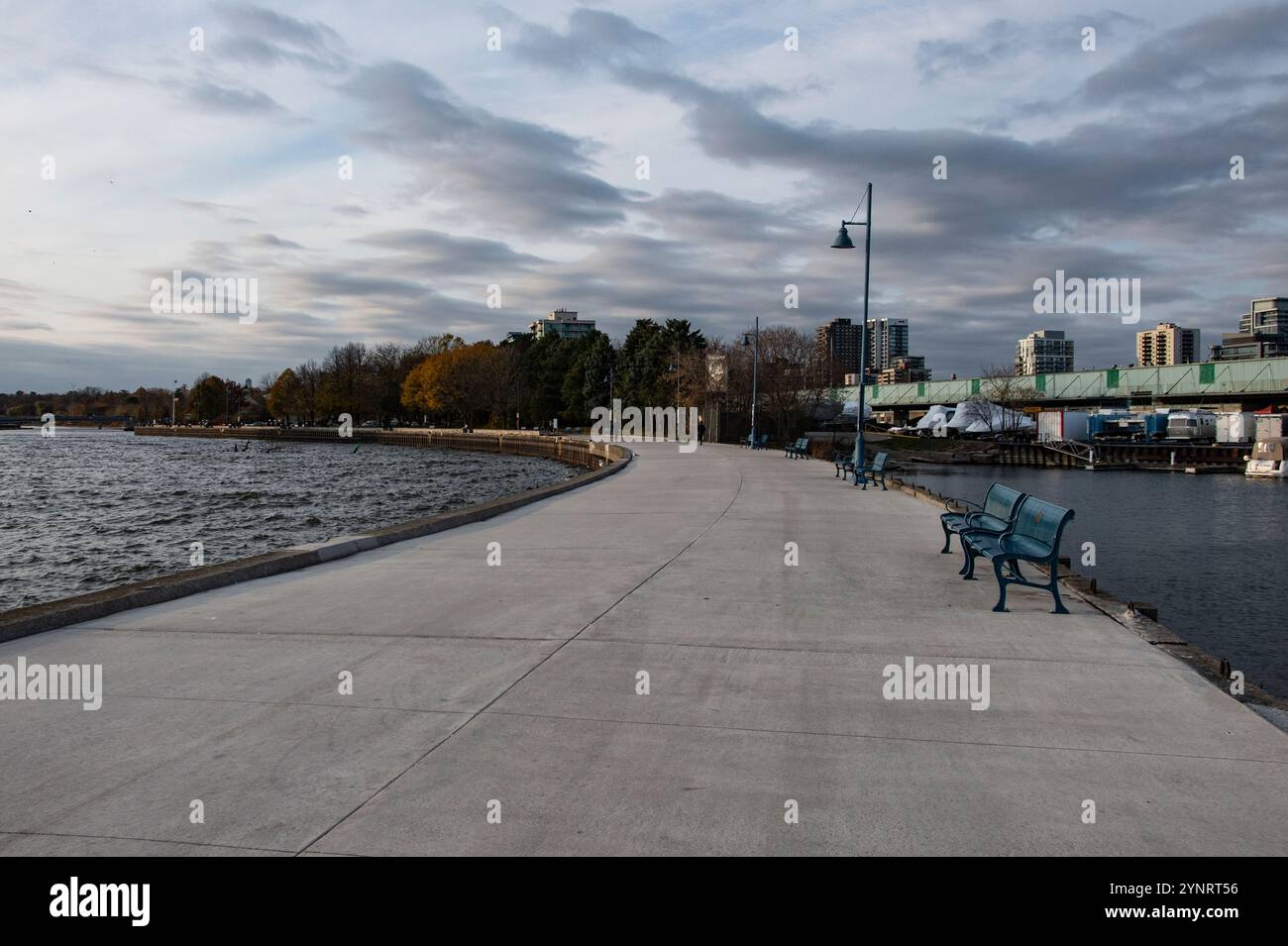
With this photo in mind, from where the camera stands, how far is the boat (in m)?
63.0

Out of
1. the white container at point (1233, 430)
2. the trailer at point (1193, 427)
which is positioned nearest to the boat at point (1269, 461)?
the white container at point (1233, 430)

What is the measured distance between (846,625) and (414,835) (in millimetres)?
4968

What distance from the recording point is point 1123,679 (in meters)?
6.37

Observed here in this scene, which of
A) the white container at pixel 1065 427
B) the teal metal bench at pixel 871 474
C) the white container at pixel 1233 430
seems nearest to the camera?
the teal metal bench at pixel 871 474

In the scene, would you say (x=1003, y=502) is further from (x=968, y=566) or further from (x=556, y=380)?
(x=556, y=380)

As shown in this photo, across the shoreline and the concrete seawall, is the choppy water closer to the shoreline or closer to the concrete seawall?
the concrete seawall

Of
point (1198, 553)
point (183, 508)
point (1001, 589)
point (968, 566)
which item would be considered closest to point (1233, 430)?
point (1198, 553)

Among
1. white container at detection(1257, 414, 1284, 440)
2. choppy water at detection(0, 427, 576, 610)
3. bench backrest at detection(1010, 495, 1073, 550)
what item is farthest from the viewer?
white container at detection(1257, 414, 1284, 440)

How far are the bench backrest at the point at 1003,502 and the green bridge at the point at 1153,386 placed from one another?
85978 mm

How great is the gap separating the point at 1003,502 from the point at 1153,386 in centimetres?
10615

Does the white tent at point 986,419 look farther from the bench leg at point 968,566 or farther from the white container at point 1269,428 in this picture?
the bench leg at point 968,566

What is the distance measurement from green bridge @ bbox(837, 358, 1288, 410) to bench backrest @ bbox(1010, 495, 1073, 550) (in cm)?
8792

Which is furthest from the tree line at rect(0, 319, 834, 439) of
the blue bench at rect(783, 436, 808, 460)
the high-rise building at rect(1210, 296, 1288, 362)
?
the high-rise building at rect(1210, 296, 1288, 362)

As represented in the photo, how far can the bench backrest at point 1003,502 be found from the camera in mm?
10516
